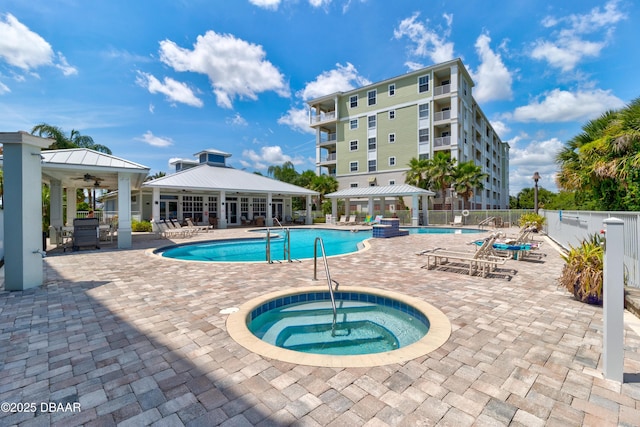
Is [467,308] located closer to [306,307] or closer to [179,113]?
[306,307]

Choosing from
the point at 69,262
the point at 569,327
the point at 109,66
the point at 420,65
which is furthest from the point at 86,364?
the point at 420,65

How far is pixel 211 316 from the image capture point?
4348 mm

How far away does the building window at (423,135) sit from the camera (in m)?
33.2

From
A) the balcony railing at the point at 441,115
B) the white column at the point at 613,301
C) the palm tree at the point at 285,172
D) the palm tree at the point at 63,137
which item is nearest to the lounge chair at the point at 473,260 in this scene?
the white column at the point at 613,301

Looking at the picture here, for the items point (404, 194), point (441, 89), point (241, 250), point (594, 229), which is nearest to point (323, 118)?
point (441, 89)

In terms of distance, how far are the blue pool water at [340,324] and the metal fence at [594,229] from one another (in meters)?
3.25

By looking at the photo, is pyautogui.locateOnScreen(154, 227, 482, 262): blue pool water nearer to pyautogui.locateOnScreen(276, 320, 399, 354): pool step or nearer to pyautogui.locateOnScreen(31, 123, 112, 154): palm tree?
pyautogui.locateOnScreen(276, 320, 399, 354): pool step

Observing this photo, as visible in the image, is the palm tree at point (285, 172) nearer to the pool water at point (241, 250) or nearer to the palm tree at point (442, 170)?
the palm tree at point (442, 170)

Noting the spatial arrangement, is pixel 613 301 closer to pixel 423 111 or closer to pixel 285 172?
pixel 423 111

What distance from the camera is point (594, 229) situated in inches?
305

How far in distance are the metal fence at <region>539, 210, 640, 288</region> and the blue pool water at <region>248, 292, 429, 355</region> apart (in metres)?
3.25

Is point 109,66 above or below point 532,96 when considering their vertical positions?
below

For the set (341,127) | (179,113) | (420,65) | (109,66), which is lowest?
(109,66)

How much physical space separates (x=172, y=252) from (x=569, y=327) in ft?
43.1
